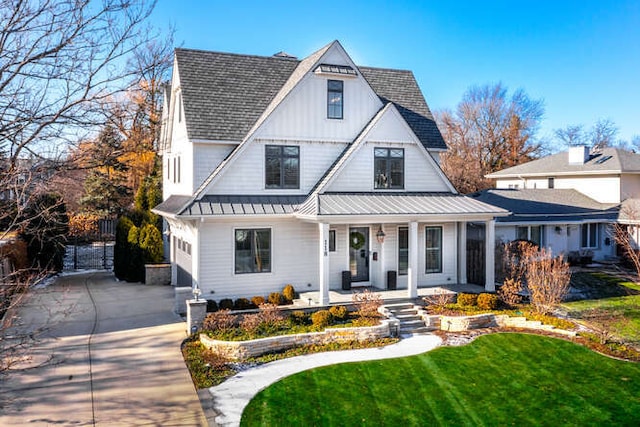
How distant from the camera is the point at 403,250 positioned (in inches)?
766

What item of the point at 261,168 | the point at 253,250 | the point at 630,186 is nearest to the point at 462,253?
the point at 253,250

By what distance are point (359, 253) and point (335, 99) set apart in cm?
579

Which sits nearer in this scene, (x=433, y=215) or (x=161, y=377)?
(x=161, y=377)

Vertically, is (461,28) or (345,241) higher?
(461,28)

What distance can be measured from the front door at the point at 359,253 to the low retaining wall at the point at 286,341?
4102mm

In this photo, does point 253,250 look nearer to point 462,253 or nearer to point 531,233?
point 462,253

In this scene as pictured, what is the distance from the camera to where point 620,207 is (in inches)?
1180

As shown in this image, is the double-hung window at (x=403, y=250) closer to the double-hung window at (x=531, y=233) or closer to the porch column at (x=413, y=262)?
the porch column at (x=413, y=262)

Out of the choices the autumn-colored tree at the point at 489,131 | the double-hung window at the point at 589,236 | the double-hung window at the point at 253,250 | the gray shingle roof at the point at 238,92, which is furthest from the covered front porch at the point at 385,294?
the autumn-colored tree at the point at 489,131

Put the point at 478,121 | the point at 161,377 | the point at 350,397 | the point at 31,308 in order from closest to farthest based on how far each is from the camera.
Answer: the point at 350,397
the point at 161,377
the point at 31,308
the point at 478,121

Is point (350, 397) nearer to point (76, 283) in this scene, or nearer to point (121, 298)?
point (121, 298)

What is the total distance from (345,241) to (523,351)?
7.20 m

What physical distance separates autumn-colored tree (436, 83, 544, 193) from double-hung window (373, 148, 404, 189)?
31.4 metres

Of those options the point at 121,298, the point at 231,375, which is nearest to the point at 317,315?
the point at 231,375
